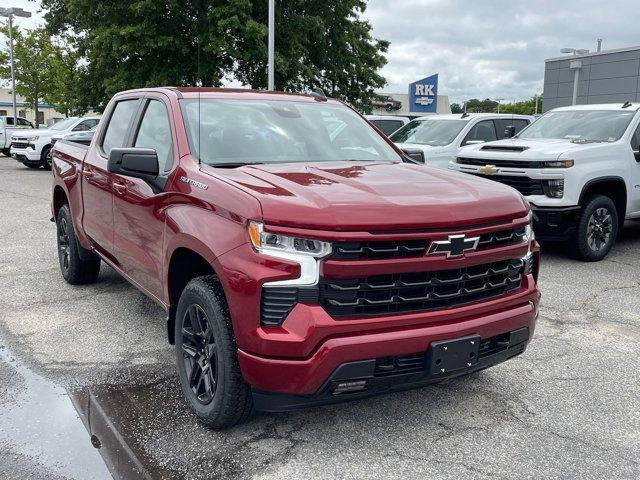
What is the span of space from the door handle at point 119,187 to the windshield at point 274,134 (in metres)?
0.71

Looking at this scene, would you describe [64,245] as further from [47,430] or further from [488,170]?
[488,170]

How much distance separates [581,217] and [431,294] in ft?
16.5

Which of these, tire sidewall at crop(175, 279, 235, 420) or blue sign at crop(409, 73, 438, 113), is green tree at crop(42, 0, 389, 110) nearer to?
blue sign at crop(409, 73, 438, 113)

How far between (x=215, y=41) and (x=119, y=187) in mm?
16023

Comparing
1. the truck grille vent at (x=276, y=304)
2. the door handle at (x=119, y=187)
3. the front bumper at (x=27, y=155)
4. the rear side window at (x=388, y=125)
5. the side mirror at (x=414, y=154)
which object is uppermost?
the rear side window at (x=388, y=125)

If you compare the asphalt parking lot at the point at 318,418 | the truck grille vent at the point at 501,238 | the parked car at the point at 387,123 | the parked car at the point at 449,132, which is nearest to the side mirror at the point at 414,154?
the truck grille vent at the point at 501,238

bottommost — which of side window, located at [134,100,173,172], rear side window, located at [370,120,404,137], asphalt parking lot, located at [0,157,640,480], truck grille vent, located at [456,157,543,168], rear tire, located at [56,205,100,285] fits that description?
asphalt parking lot, located at [0,157,640,480]

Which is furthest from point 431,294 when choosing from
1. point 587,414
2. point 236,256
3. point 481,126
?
point 481,126

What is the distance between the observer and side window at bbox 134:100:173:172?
3876 mm

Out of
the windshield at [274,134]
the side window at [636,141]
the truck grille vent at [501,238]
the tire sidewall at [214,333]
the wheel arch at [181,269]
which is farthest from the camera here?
the side window at [636,141]

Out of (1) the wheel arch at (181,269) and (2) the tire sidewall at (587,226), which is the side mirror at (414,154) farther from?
(2) the tire sidewall at (587,226)

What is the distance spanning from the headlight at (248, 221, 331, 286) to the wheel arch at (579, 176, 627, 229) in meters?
5.42

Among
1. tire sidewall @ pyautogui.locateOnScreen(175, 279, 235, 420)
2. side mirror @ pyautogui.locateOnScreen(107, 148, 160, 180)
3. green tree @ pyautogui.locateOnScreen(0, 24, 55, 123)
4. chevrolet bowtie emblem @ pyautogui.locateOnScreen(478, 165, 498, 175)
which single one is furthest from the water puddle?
green tree @ pyautogui.locateOnScreen(0, 24, 55, 123)

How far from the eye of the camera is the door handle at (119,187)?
4.23m
